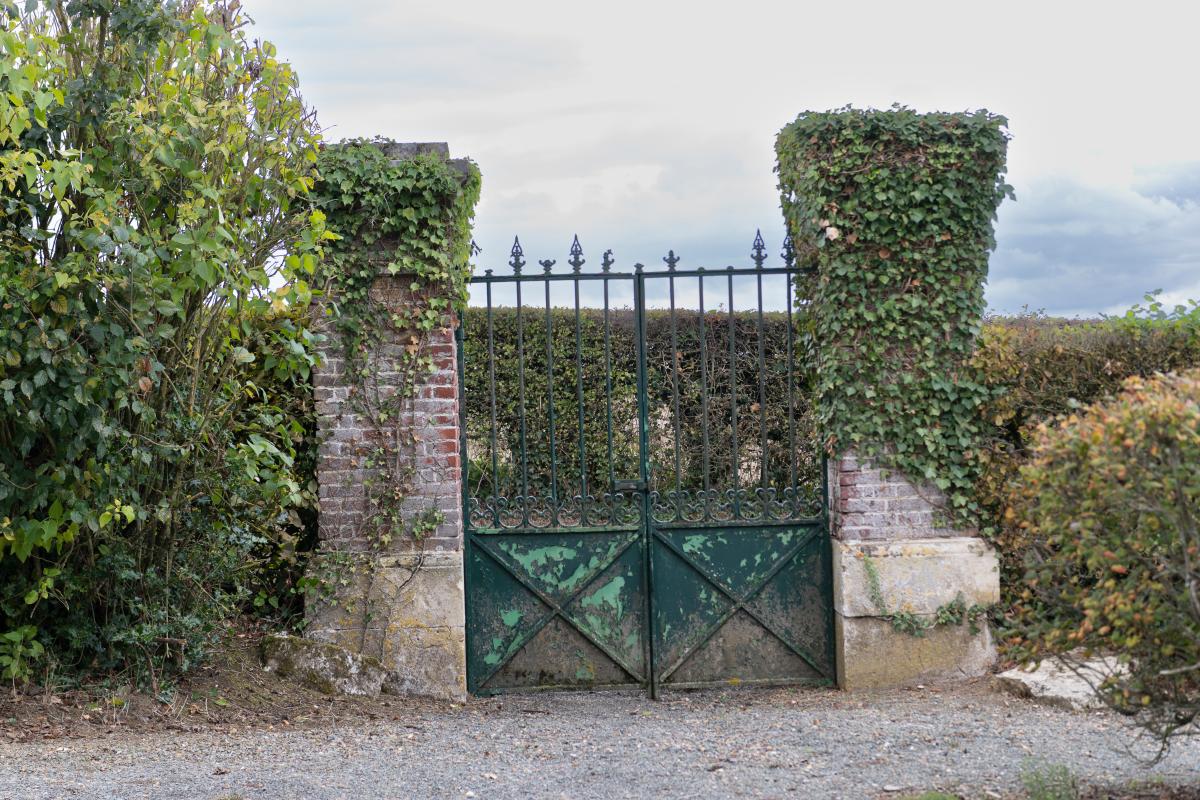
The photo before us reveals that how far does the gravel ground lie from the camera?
459 cm

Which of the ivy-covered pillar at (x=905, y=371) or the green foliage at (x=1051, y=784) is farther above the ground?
the ivy-covered pillar at (x=905, y=371)

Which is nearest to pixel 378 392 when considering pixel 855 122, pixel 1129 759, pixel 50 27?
pixel 50 27

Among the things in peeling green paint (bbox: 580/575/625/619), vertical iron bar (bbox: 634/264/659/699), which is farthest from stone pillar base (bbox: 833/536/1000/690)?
peeling green paint (bbox: 580/575/625/619)

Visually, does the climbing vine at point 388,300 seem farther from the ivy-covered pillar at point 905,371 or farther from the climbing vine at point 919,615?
the climbing vine at point 919,615

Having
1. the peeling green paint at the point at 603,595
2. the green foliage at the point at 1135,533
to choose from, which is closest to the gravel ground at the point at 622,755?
the peeling green paint at the point at 603,595

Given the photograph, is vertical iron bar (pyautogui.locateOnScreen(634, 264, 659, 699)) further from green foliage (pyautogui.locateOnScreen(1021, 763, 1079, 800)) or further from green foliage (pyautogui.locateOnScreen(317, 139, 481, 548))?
green foliage (pyautogui.locateOnScreen(1021, 763, 1079, 800))

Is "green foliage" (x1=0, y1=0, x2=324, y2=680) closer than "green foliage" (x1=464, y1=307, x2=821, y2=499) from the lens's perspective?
Yes

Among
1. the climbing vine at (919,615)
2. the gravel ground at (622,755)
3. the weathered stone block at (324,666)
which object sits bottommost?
the gravel ground at (622,755)

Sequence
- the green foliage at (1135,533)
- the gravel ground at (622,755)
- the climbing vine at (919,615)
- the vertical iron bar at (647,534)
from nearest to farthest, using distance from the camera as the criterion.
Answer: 1. the green foliage at (1135,533)
2. the gravel ground at (622,755)
3. the climbing vine at (919,615)
4. the vertical iron bar at (647,534)

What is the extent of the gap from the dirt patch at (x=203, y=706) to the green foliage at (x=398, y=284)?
3.13 feet

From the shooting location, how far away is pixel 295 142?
570cm

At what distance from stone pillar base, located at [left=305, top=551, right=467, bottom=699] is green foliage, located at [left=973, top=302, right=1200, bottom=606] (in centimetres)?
324

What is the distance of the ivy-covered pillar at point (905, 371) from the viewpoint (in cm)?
639

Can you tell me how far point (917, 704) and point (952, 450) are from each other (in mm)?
1512
